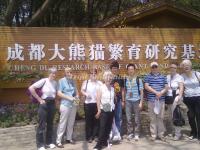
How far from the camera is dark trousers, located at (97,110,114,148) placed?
8672 millimetres

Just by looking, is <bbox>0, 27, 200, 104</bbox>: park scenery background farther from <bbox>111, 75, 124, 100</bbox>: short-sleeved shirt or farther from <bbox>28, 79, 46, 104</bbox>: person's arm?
<bbox>28, 79, 46, 104</bbox>: person's arm

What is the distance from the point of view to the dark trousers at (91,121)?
9266mm

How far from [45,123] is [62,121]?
1.30 ft

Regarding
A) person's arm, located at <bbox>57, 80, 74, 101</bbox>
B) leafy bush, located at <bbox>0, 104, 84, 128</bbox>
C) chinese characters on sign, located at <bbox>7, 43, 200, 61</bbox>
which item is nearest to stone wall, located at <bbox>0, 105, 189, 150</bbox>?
leafy bush, located at <bbox>0, 104, 84, 128</bbox>

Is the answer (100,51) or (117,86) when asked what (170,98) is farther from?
(100,51)

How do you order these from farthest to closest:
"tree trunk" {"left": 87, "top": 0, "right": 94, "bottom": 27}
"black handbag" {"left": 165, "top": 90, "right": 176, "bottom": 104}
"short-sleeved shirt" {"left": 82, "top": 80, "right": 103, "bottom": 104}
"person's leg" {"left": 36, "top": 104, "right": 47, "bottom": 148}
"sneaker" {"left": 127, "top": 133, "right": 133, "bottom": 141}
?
1. "tree trunk" {"left": 87, "top": 0, "right": 94, "bottom": 27}
2. "sneaker" {"left": 127, "top": 133, "right": 133, "bottom": 141}
3. "black handbag" {"left": 165, "top": 90, "right": 176, "bottom": 104}
4. "short-sleeved shirt" {"left": 82, "top": 80, "right": 103, "bottom": 104}
5. "person's leg" {"left": 36, "top": 104, "right": 47, "bottom": 148}

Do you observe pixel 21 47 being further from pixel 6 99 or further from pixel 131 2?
pixel 131 2

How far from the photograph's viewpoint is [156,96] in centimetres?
936

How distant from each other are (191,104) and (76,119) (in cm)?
284

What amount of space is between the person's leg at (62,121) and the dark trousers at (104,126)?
2.85 ft

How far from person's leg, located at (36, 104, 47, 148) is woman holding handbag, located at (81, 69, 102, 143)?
995 millimetres

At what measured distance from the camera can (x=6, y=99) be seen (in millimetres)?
11773

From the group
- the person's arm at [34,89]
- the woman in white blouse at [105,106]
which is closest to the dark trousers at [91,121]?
the woman in white blouse at [105,106]

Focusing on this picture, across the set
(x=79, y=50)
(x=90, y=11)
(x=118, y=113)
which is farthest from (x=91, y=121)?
(x=90, y=11)
